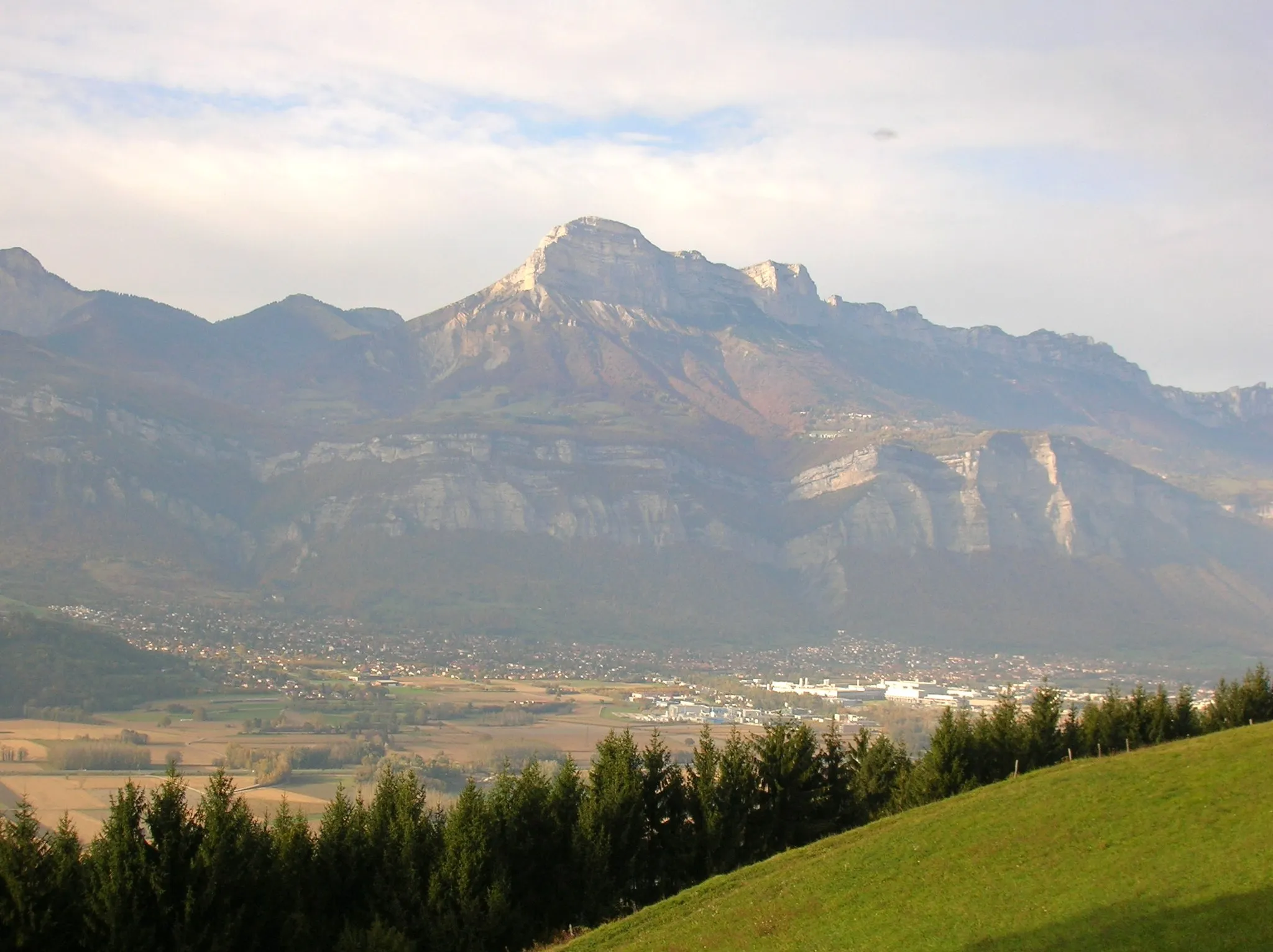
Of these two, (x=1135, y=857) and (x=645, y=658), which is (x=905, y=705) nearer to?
(x=645, y=658)

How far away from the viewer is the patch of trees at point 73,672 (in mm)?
117250

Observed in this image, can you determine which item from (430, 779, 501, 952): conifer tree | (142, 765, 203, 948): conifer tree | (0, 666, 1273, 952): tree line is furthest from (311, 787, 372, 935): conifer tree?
(142, 765, 203, 948): conifer tree

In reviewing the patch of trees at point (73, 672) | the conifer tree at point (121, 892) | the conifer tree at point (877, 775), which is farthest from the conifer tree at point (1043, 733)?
the patch of trees at point (73, 672)

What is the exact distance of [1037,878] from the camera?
29844 mm

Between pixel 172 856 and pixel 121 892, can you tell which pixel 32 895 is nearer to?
pixel 121 892

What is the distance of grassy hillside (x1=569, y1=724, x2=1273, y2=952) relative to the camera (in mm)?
26406

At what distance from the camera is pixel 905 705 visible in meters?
151

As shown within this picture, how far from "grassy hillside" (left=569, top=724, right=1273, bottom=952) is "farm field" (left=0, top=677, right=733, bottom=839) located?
36278mm

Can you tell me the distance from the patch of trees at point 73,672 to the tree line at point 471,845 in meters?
81.6

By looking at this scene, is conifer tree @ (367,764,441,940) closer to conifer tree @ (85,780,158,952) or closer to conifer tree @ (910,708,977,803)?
conifer tree @ (85,780,158,952)

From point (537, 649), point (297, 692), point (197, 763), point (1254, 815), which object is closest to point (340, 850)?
point (1254, 815)

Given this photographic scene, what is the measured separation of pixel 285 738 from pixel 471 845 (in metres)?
77.1

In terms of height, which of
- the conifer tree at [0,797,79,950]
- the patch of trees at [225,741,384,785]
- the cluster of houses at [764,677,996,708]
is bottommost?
the cluster of houses at [764,677,996,708]

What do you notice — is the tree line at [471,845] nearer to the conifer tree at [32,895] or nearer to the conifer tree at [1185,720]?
the conifer tree at [32,895]
